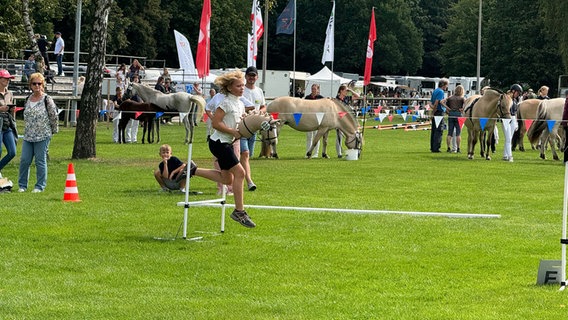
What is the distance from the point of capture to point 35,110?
59.0 ft

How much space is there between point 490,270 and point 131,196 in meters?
8.42

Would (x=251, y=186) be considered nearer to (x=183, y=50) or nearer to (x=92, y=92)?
(x=92, y=92)

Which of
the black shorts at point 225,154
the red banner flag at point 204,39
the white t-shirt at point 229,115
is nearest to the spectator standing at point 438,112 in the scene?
the red banner flag at point 204,39

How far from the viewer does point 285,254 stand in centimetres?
1232

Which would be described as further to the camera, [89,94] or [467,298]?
[89,94]

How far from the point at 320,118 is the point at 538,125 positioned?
20.3ft

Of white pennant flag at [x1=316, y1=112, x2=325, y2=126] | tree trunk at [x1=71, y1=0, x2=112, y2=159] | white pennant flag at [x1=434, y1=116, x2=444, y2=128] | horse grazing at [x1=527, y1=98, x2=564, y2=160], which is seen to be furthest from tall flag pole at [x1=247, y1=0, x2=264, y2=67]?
tree trunk at [x1=71, y1=0, x2=112, y2=159]

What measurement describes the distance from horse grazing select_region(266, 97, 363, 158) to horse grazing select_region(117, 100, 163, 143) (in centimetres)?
634

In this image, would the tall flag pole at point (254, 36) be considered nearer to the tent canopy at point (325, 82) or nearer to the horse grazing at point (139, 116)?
the horse grazing at point (139, 116)

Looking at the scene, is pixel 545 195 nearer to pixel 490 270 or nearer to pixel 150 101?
pixel 490 270

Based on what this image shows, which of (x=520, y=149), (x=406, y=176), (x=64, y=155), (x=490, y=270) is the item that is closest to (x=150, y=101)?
(x=64, y=155)

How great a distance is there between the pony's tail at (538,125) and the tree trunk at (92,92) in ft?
39.9

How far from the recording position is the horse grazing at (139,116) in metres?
35.2

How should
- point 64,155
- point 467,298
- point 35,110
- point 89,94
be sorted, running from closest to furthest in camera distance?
point 467,298 → point 35,110 → point 89,94 → point 64,155
